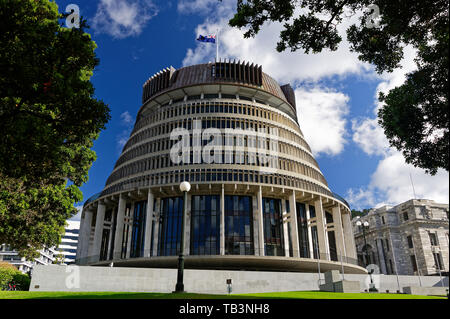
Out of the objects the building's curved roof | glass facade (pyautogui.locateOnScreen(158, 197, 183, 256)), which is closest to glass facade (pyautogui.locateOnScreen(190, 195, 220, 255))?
glass facade (pyautogui.locateOnScreen(158, 197, 183, 256))

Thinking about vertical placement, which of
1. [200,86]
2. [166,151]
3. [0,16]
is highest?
[200,86]

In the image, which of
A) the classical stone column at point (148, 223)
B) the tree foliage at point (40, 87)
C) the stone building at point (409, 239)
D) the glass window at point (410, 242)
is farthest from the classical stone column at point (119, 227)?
the glass window at point (410, 242)

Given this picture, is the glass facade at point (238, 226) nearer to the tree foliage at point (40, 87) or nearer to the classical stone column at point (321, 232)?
the classical stone column at point (321, 232)

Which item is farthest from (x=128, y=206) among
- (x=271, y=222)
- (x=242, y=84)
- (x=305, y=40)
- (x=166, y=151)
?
(x=305, y=40)

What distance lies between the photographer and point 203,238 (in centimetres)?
4206

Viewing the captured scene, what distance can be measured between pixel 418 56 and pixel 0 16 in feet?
52.7

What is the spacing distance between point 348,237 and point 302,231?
387 inches

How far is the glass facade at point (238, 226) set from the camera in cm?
4169

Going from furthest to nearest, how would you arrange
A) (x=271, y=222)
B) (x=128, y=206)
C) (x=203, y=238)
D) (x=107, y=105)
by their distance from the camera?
(x=128, y=206)
(x=271, y=222)
(x=203, y=238)
(x=107, y=105)

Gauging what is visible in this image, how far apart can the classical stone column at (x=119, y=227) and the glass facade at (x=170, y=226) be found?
601 cm

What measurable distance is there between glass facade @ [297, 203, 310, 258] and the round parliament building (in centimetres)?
16

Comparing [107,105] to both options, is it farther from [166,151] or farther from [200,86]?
[200,86]

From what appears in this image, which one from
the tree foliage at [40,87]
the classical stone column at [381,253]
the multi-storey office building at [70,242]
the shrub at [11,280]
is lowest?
the shrub at [11,280]
